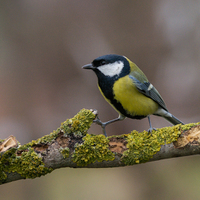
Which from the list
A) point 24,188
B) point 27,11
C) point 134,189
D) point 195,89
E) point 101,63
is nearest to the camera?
point 101,63

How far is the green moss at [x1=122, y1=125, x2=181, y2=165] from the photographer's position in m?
1.36

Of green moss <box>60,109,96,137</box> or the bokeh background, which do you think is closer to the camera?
green moss <box>60,109,96,137</box>

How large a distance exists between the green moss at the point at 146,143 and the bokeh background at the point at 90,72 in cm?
137

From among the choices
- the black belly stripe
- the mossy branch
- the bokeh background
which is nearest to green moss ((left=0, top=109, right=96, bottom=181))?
the mossy branch

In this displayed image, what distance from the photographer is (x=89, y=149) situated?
135 centimetres

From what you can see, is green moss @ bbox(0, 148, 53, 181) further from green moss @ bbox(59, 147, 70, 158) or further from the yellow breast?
the yellow breast

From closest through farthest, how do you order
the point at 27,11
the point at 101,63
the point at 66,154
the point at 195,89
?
the point at 66,154 → the point at 101,63 → the point at 195,89 → the point at 27,11

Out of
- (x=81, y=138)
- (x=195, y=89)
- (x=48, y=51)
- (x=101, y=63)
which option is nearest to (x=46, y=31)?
(x=48, y=51)

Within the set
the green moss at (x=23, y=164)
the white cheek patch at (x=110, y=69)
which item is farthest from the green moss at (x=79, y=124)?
the white cheek patch at (x=110, y=69)

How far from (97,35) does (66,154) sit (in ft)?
7.78

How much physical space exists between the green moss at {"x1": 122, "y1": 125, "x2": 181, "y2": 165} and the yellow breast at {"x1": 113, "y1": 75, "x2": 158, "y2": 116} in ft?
1.08

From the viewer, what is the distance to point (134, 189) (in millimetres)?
2713

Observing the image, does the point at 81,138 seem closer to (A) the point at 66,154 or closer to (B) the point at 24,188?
(A) the point at 66,154

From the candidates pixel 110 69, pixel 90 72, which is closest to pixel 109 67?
pixel 110 69
